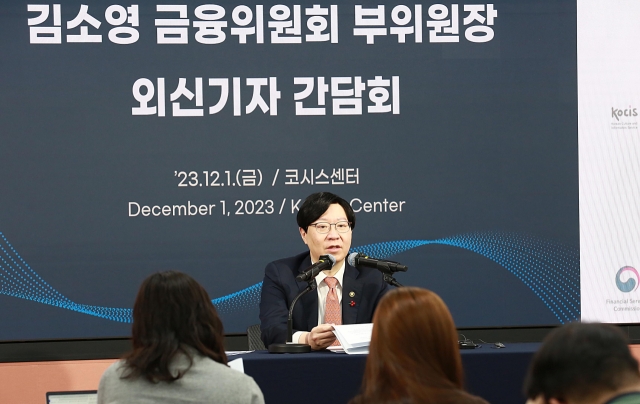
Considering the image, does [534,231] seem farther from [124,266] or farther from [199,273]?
[124,266]

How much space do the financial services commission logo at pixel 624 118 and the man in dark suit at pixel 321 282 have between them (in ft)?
6.09

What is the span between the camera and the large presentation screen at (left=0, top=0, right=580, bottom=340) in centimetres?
412

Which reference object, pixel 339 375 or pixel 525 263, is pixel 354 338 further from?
pixel 525 263

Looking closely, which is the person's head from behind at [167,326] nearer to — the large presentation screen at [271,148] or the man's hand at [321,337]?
the man's hand at [321,337]

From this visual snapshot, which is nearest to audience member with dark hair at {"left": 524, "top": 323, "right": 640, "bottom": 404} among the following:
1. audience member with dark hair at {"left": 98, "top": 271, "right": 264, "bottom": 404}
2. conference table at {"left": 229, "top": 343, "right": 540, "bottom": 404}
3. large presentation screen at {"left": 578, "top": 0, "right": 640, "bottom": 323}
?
audience member with dark hair at {"left": 98, "top": 271, "right": 264, "bottom": 404}

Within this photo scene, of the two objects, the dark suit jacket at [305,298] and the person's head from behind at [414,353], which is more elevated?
the person's head from behind at [414,353]

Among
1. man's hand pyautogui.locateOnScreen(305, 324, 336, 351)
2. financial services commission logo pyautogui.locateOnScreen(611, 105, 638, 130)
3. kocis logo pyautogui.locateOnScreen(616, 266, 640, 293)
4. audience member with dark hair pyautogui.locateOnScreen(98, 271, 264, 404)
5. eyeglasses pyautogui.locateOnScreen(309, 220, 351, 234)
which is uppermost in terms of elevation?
financial services commission logo pyautogui.locateOnScreen(611, 105, 638, 130)

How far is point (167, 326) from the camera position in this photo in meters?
1.92

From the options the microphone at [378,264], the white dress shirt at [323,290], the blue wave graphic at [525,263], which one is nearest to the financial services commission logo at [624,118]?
the blue wave graphic at [525,263]

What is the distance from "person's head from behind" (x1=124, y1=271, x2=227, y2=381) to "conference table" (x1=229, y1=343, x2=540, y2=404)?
1.99 feet

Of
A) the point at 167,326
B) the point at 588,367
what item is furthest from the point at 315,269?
the point at 588,367

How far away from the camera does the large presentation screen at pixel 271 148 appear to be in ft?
13.5

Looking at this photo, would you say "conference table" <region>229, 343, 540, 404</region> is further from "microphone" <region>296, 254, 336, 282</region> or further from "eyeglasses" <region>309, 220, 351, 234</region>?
"eyeglasses" <region>309, 220, 351, 234</region>

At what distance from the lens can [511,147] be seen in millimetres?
4301
